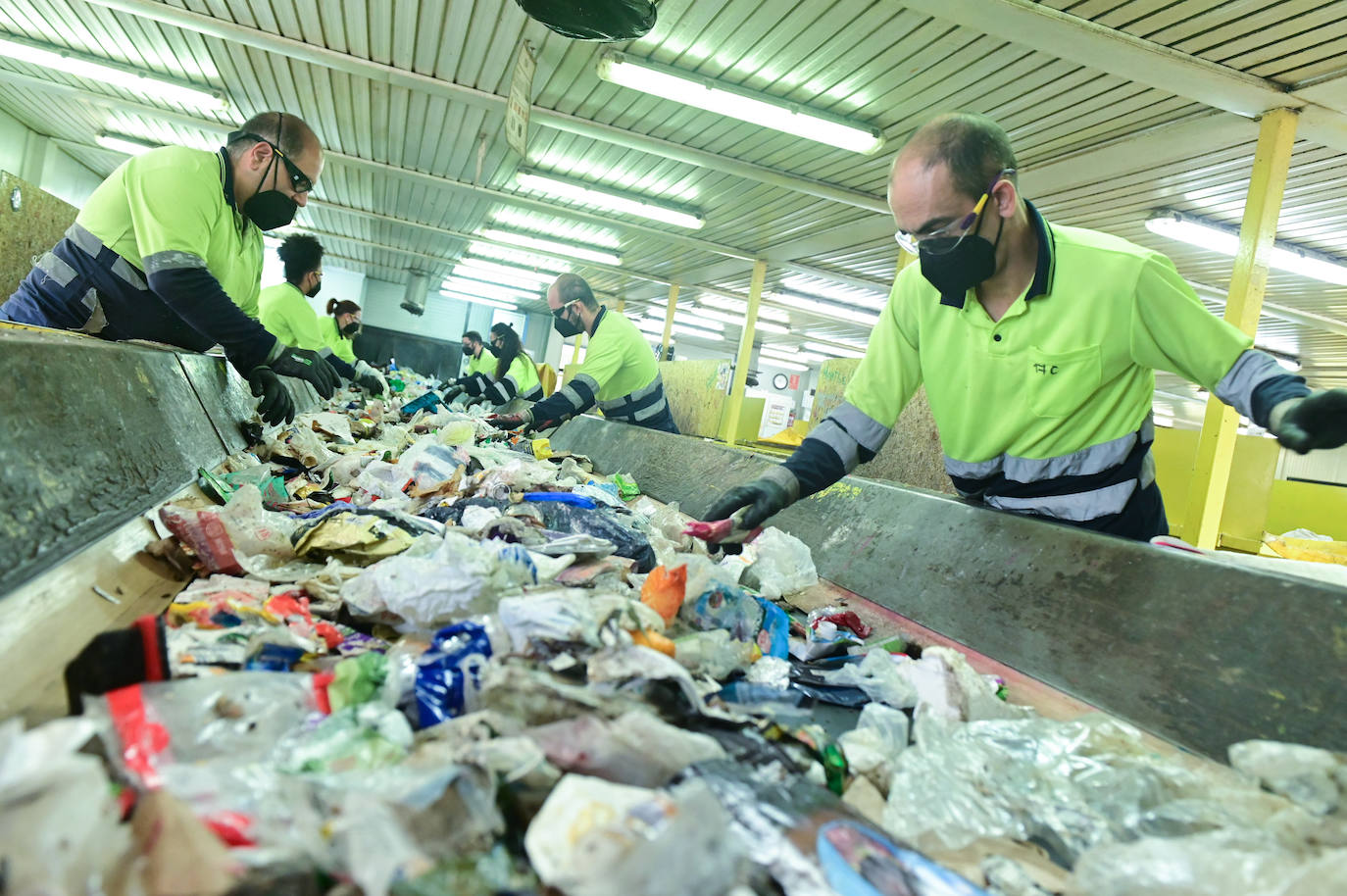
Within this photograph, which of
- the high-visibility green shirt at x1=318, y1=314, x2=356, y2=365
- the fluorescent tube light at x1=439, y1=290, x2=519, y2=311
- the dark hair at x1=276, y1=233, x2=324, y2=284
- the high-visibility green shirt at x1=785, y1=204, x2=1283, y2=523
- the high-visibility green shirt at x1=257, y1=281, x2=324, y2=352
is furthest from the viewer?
the fluorescent tube light at x1=439, y1=290, x2=519, y2=311

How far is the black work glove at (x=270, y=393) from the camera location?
2.90 m

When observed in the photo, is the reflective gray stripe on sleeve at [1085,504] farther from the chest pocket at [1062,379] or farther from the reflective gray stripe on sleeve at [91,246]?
the reflective gray stripe on sleeve at [91,246]

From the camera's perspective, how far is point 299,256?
6020 mm

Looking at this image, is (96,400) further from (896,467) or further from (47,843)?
(896,467)

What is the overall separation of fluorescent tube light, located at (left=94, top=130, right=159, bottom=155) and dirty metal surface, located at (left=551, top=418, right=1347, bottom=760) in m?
14.5

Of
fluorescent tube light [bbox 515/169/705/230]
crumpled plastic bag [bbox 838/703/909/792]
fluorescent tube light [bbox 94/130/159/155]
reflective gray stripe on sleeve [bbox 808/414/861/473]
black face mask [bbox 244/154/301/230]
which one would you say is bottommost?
crumpled plastic bag [bbox 838/703/909/792]

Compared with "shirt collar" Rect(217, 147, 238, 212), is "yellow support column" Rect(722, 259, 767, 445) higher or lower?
higher

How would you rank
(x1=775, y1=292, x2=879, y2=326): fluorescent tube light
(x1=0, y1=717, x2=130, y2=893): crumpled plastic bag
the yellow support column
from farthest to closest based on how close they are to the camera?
(x1=775, y1=292, x2=879, y2=326): fluorescent tube light
the yellow support column
(x1=0, y1=717, x2=130, y2=893): crumpled plastic bag

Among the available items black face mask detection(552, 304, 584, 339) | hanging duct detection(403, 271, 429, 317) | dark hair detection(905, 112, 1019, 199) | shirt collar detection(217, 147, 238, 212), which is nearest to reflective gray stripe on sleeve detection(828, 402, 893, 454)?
dark hair detection(905, 112, 1019, 199)

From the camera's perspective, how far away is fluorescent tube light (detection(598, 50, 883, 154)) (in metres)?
6.13

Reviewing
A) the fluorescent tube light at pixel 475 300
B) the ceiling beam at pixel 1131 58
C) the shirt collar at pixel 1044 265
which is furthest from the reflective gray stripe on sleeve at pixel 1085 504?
the fluorescent tube light at pixel 475 300

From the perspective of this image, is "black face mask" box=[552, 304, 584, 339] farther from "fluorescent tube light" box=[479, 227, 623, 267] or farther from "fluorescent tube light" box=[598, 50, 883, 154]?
"fluorescent tube light" box=[479, 227, 623, 267]

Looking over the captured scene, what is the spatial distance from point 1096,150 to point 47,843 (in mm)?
8231

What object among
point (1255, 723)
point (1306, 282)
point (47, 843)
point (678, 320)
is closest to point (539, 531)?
point (47, 843)
